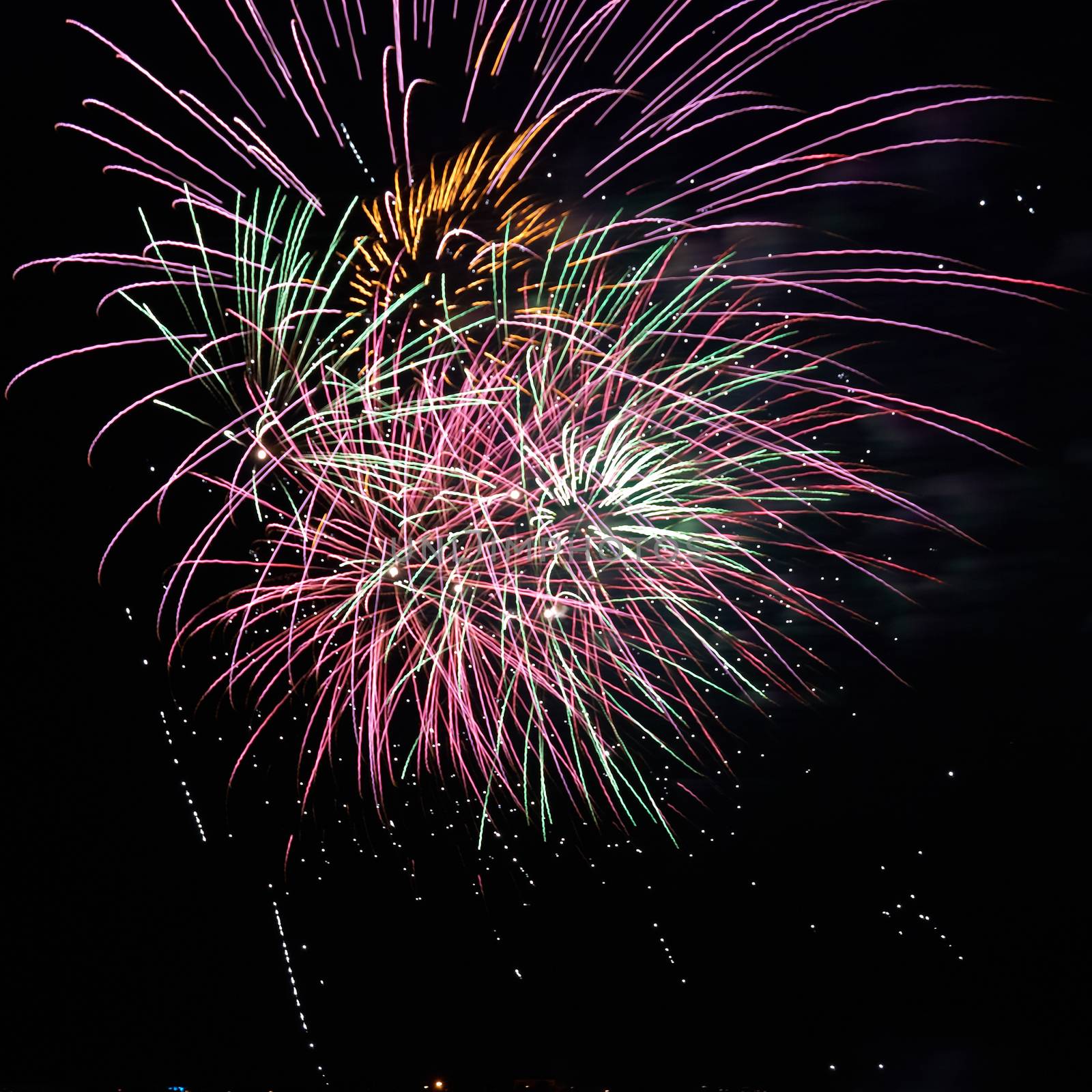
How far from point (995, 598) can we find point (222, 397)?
428 cm

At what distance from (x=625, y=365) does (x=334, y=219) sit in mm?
1482

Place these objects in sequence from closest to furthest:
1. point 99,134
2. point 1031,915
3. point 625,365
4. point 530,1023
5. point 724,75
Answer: point 724,75 < point 625,365 < point 99,134 < point 1031,915 < point 530,1023

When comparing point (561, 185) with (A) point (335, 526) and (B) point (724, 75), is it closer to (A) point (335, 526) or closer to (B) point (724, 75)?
(B) point (724, 75)

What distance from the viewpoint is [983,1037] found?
16.8 ft

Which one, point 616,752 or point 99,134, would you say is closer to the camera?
point 99,134

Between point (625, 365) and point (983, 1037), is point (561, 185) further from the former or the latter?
point (983, 1037)

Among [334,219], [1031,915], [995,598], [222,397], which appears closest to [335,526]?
[222,397]

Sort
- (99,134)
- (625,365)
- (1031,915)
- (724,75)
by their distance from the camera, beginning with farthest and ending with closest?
1. (1031,915)
2. (99,134)
3. (625,365)
4. (724,75)

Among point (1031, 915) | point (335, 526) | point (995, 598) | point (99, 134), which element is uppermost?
point (99, 134)

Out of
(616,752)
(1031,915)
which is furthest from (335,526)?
(1031,915)

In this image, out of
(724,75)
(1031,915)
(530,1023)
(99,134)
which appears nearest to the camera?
(724,75)

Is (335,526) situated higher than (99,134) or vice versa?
(99,134)

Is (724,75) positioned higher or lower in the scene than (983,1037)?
higher

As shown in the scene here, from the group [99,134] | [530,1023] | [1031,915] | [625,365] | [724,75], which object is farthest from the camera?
[530,1023]
